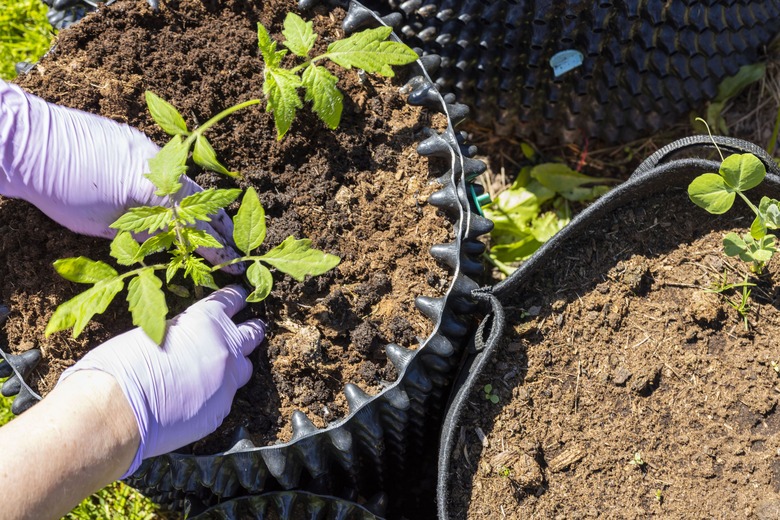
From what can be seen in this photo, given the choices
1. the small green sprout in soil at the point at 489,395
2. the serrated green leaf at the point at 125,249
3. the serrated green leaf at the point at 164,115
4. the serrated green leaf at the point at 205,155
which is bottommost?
the small green sprout in soil at the point at 489,395

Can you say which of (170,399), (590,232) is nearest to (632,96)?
(590,232)

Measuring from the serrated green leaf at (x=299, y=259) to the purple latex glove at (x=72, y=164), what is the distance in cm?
22

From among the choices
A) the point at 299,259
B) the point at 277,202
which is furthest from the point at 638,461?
the point at 277,202

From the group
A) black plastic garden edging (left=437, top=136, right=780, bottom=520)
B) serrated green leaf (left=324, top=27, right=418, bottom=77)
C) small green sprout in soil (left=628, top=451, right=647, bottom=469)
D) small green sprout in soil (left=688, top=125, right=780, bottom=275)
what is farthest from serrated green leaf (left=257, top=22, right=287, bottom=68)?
small green sprout in soil (left=628, top=451, right=647, bottom=469)

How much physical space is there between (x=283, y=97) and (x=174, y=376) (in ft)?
2.03

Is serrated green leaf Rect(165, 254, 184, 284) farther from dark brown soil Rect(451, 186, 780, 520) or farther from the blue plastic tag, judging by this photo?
the blue plastic tag

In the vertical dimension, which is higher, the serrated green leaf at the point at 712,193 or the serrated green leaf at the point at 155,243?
the serrated green leaf at the point at 155,243

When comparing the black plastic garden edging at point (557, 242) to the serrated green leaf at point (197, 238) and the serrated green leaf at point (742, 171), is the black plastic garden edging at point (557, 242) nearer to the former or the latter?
the serrated green leaf at point (742, 171)

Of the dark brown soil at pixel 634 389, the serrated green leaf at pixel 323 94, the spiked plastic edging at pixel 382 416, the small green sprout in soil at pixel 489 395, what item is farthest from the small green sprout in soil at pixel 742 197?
the serrated green leaf at pixel 323 94

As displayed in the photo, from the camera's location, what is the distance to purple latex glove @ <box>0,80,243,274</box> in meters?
1.44

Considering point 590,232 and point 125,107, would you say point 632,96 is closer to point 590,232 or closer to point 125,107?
point 590,232

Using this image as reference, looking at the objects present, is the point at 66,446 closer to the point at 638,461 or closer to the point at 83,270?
the point at 83,270

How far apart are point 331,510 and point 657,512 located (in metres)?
0.73

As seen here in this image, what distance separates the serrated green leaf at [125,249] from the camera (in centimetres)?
134
